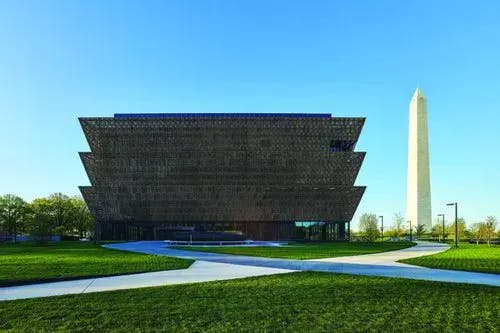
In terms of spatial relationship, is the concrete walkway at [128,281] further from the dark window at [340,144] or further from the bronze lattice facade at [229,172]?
the dark window at [340,144]

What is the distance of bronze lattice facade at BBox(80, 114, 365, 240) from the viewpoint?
281ft

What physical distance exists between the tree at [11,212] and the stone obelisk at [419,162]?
96339 millimetres

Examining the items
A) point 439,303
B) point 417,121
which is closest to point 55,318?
point 439,303

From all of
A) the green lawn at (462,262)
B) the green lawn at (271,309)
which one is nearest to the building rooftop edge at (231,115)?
the green lawn at (462,262)

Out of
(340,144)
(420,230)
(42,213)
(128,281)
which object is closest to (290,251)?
(128,281)

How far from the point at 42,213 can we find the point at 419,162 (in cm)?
9321

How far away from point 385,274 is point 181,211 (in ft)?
242

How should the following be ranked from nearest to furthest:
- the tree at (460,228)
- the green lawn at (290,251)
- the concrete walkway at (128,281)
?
the concrete walkway at (128,281) → the green lawn at (290,251) → the tree at (460,228)

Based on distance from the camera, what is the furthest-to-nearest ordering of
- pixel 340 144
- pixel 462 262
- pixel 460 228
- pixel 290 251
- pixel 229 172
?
pixel 460 228, pixel 229 172, pixel 340 144, pixel 290 251, pixel 462 262

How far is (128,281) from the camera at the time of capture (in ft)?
56.2

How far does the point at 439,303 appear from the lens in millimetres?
12305

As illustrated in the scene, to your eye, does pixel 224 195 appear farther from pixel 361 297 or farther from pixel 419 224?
pixel 361 297

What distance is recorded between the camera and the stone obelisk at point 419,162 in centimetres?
11988

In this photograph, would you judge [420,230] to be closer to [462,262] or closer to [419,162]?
[419,162]
